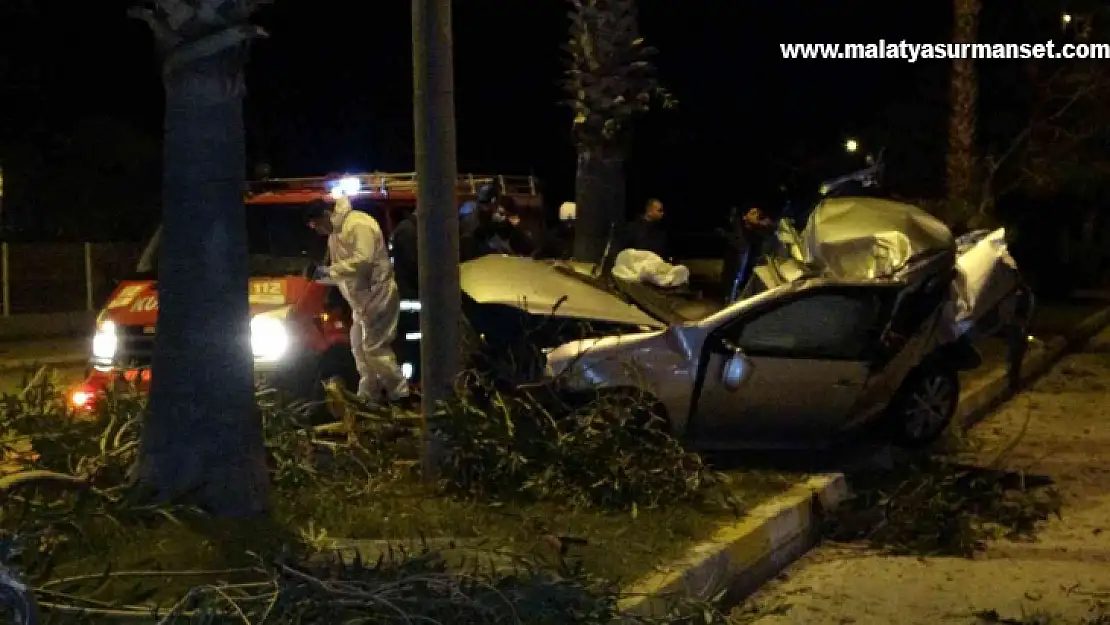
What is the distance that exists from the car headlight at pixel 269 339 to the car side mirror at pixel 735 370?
2885mm

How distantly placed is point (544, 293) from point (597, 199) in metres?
3.85

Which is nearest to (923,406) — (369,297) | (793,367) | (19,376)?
(793,367)

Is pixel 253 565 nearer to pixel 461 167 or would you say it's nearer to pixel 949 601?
pixel 949 601

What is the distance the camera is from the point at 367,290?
9453mm

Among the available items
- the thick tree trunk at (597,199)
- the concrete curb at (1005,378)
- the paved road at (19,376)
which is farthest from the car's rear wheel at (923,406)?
the paved road at (19,376)

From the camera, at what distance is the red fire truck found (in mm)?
9414

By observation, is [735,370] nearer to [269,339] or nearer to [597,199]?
[269,339]

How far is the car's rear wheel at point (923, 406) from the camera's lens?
33.1 ft

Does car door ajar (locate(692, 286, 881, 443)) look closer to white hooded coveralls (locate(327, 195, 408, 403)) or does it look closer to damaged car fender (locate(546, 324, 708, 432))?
damaged car fender (locate(546, 324, 708, 432))

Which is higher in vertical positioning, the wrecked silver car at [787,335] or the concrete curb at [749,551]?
the wrecked silver car at [787,335]

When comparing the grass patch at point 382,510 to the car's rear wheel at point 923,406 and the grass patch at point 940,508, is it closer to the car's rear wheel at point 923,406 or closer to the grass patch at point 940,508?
the grass patch at point 940,508

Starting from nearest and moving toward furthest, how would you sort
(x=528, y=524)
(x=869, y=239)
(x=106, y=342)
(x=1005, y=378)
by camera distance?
(x=528, y=524) → (x=106, y=342) → (x=869, y=239) → (x=1005, y=378)

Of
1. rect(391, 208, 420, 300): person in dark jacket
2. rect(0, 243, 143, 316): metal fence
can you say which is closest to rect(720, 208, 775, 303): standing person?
rect(391, 208, 420, 300): person in dark jacket

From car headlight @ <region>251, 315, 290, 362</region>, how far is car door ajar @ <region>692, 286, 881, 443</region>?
276 cm
